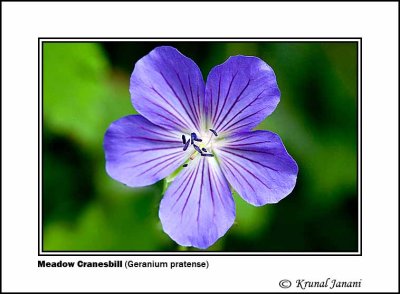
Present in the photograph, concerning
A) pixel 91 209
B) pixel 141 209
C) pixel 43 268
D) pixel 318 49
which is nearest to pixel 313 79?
pixel 318 49

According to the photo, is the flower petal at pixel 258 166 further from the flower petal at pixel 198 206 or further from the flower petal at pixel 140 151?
the flower petal at pixel 140 151

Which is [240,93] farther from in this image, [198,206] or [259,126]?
[259,126]

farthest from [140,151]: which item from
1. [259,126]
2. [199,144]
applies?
[259,126]

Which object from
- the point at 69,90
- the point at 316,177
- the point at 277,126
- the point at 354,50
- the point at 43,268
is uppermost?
the point at 354,50

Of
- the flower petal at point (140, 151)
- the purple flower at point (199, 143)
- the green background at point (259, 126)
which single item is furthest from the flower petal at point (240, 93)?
the green background at point (259, 126)

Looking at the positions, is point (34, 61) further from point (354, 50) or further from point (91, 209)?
point (354, 50)
